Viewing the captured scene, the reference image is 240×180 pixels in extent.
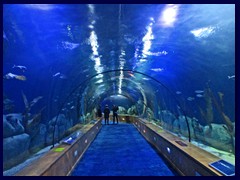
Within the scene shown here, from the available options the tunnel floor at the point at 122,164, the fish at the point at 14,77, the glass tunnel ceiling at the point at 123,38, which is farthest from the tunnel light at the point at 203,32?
the fish at the point at 14,77

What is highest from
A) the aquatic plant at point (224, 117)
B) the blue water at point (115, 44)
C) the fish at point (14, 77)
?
the blue water at point (115, 44)

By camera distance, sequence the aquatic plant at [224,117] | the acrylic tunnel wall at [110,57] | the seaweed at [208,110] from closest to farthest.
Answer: the acrylic tunnel wall at [110,57], the aquatic plant at [224,117], the seaweed at [208,110]

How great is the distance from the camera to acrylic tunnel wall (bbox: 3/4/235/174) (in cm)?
567

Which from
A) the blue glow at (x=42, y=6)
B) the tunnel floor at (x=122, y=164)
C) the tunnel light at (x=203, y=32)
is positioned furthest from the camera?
the tunnel floor at (x=122, y=164)

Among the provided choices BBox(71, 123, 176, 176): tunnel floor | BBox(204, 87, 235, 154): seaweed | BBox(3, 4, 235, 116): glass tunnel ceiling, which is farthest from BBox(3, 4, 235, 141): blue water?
BBox(71, 123, 176, 176): tunnel floor

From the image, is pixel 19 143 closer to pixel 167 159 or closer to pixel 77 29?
pixel 77 29

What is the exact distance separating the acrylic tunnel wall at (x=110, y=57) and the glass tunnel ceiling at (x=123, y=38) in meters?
0.02

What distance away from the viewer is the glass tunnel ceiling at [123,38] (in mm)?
5516

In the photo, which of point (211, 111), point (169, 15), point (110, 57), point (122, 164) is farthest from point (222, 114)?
point (110, 57)

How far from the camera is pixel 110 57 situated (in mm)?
9812

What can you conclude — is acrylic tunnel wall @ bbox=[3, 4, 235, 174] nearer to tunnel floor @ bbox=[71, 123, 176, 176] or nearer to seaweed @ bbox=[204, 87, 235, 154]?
seaweed @ bbox=[204, 87, 235, 154]

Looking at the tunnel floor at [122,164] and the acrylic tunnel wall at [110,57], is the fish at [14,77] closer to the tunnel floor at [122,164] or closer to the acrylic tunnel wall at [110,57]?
the acrylic tunnel wall at [110,57]

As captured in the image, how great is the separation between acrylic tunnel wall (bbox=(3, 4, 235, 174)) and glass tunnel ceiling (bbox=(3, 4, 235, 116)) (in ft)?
0.06

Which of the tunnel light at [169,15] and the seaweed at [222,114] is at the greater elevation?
the tunnel light at [169,15]
